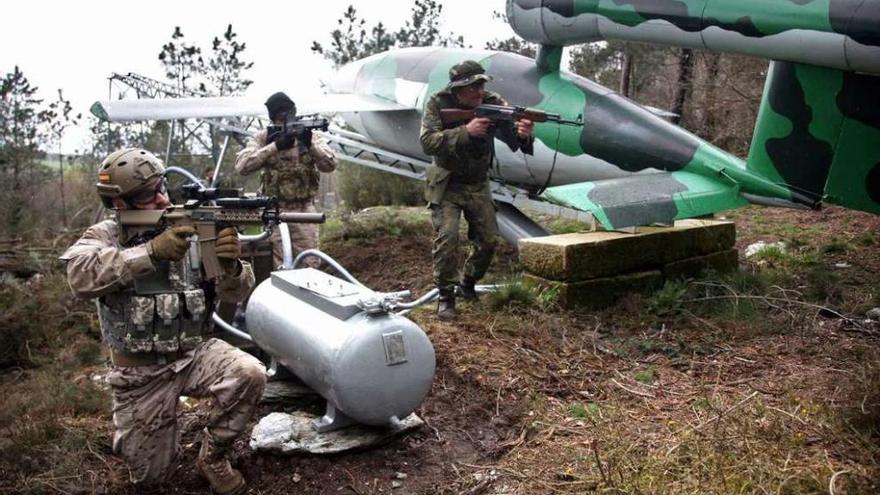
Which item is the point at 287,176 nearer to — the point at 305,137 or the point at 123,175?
the point at 305,137

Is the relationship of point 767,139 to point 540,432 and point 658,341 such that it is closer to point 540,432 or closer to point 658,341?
point 658,341

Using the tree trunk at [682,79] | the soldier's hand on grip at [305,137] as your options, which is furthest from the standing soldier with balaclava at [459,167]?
the tree trunk at [682,79]

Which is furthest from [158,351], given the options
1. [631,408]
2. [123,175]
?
[631,408]

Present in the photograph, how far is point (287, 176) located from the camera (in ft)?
23.4

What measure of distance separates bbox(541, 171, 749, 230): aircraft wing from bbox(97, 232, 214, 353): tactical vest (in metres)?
2.71

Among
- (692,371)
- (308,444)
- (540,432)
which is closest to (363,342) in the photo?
(308,444)

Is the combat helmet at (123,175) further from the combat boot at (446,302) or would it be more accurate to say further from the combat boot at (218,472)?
the combat boot at (446,302)

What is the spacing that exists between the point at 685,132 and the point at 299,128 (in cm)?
360

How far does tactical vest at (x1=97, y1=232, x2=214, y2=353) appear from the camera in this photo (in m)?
3.69

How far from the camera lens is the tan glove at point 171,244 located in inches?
137

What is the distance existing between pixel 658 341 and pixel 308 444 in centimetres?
269

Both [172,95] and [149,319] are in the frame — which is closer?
[149,319]

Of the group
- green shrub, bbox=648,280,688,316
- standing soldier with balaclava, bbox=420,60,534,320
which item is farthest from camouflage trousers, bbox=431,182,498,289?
green shrub, bbox=648,280,688,316

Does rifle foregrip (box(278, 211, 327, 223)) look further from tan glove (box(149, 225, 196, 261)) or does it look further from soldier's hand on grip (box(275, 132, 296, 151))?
soldier's hand on grip (box(275, 132, 296, 151))
